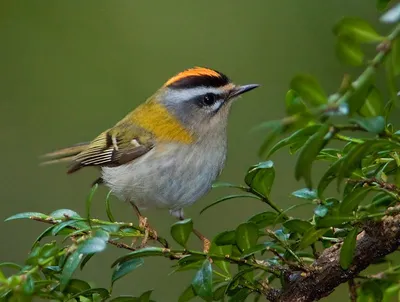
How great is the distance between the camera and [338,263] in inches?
46.2

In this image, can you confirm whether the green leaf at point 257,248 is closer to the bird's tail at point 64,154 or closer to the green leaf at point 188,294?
the green leaf at point 188,294

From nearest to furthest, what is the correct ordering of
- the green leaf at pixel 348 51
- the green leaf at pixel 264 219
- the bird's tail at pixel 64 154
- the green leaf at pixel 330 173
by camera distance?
the green leaf at pixel 348 51
the green leaf at pixel 330 173
the green leaf at pixel 264 219
the bird's tail at pixel 64 154

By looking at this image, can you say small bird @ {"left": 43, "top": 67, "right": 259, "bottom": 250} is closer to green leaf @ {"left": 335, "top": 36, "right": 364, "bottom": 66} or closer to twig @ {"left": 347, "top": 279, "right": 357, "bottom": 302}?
twig @ {"left": 347, "top": 279, "right": 357, "bottom": 302}

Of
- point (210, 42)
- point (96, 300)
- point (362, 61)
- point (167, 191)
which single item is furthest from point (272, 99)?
point (362, 61)

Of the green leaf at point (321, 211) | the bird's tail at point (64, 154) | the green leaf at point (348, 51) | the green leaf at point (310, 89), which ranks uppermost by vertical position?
the green leaf at point (348, 51)

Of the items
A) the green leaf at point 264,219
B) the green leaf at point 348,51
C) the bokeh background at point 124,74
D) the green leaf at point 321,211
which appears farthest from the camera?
the bokeh background at point 124,74

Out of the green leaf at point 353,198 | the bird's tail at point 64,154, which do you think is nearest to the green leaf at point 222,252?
the green leaf at point 353,198

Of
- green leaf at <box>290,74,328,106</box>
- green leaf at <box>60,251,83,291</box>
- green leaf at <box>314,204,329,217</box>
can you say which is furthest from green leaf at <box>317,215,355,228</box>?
green leaf at <box>60,251,83,291</box>

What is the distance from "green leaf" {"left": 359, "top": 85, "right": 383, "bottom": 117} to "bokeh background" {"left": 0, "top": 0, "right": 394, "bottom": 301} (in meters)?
2.78

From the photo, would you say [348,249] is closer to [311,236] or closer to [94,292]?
[311,236]

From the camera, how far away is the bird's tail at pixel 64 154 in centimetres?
320

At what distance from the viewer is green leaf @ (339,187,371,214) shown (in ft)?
3.35

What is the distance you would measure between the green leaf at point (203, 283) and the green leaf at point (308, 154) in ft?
1.04

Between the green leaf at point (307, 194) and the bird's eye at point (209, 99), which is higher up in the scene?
the green leaf at point (307, 194)
